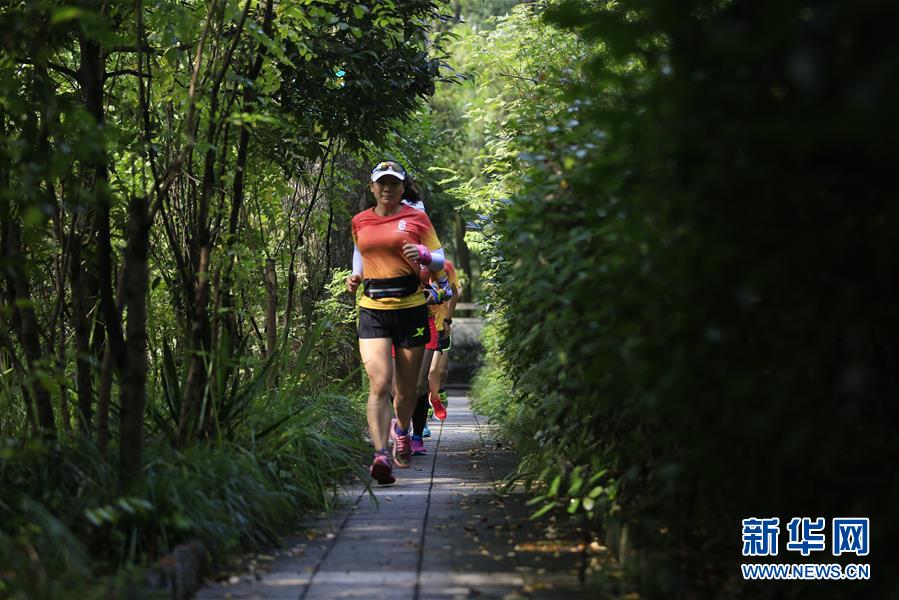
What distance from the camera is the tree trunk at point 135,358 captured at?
4.38 m

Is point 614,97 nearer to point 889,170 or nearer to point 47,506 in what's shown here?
point 889,170

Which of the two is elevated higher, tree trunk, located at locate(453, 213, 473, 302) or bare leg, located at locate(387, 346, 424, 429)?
tree trunk, located at locate(453, 213, 473, 302)

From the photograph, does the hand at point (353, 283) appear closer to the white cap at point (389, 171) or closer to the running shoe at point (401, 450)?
the white cap at point (389, 171)

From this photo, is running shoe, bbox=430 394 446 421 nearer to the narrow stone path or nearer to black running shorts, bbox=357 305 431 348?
black running shorts, bbox=357 305 431 348

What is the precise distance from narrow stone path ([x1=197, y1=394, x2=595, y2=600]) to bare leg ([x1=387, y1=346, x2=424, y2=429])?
2.42 ft

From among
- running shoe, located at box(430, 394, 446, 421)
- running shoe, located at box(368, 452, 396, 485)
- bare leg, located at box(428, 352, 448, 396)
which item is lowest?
running shoe, located at box(430, 394, 446, 421)

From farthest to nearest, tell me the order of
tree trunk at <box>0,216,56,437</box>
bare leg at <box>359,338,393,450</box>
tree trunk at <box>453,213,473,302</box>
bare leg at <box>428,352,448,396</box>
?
tree trunk at <box>453,213,473,302</box>, bare leg at <box>428,352,448,396</box>, bare leg at <box>359,338,393,450</box>, tree trunk at <box>0,216,56,437</box>

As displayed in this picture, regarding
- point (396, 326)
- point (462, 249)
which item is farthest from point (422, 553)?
point (462, 249)

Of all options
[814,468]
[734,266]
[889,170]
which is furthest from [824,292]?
[814,468]

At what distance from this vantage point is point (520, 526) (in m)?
5.25

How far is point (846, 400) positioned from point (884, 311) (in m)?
0.32

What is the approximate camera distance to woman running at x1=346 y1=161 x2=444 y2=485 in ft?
23.0

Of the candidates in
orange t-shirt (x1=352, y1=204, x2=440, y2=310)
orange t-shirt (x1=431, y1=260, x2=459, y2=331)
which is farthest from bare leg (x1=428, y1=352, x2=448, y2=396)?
orange t-shirt (x1=352, y1=204, x2=440, y2=310)

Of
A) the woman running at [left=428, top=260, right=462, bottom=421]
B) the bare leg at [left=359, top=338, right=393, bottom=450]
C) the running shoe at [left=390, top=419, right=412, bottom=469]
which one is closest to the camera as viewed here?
the bare leg at [left=359, top=338, right=393, bottom=450]
